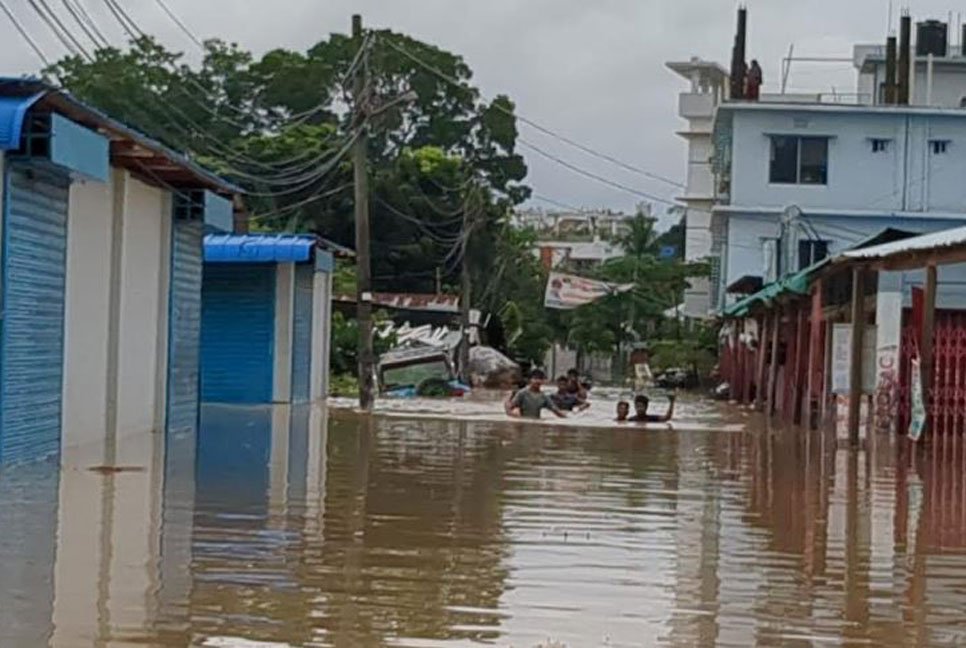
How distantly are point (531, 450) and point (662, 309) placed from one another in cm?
5100

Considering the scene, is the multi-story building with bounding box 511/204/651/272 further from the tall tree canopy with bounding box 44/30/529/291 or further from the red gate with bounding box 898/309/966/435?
the red gate with bounding box 898/309/966/435

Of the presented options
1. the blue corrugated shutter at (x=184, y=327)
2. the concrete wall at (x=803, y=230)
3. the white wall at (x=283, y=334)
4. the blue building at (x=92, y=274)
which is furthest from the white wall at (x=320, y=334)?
the concrete wall at (x=803, y=230)

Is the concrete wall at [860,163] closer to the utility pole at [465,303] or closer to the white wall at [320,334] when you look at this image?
the utility pole at [465,303]

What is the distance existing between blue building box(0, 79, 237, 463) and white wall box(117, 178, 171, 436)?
26 millimetres

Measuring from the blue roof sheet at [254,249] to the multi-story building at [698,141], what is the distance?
167 feet

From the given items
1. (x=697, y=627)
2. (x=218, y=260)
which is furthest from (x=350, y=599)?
(x=218, y=260)

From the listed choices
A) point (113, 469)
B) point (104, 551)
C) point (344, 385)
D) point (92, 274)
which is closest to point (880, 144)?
point (344, 385)

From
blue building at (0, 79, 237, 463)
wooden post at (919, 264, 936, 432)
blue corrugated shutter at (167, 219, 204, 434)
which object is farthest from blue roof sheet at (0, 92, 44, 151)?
wooden post at (919, 264, 936, 432)

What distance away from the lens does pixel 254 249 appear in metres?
33.4

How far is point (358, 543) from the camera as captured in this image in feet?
40.0

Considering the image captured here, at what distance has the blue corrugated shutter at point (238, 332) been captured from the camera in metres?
34.8

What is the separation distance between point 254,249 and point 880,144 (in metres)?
28.0

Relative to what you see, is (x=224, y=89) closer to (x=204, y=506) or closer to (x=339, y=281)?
(x=339, y=281)

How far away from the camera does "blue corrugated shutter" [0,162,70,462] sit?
1659 centimetres
